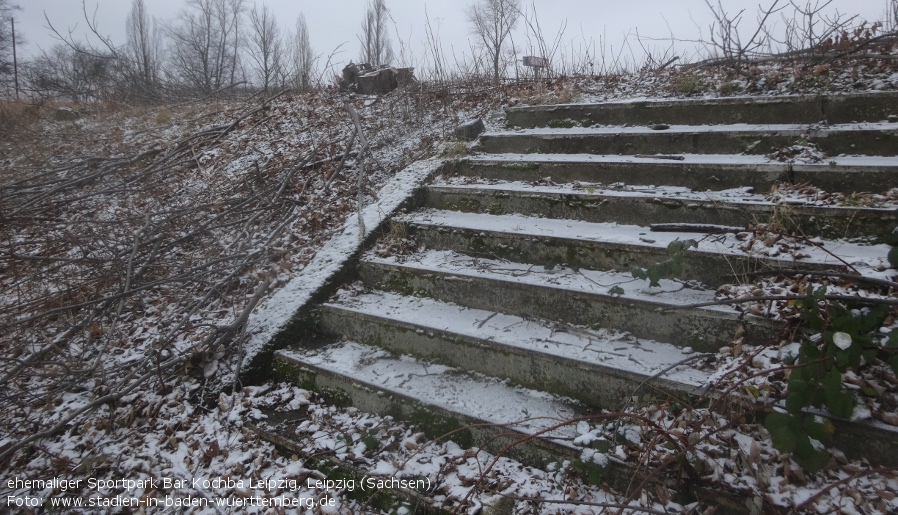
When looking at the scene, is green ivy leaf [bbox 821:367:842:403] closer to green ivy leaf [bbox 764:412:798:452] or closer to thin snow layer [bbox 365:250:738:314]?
green ivy leaf [bbox 764:412:798:452]

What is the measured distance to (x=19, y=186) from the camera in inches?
158

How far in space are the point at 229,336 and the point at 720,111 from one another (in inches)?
142

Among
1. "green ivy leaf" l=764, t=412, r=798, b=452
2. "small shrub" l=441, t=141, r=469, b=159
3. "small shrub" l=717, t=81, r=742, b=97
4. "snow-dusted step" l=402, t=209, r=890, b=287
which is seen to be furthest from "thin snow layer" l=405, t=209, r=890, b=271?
"small shrub" l=717, t=81, r=742, b=97

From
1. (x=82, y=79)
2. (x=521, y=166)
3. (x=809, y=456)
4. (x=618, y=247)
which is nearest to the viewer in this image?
(x=809, y=456)

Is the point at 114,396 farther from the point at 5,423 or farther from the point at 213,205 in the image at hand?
the point at 213,205

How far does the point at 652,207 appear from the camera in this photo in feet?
8.96

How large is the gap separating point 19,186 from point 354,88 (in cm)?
387

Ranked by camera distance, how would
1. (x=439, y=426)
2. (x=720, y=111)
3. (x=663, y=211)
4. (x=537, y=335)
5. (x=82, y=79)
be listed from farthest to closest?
1. (x=82, y=79)
2. (x=720, y=111)
3. (x=663, y=211)
4. (x=537, y=335)
5. (x=439, y=426)

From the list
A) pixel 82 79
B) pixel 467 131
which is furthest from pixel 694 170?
pixel 82 79

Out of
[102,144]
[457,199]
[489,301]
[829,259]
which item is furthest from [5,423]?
[102,144]

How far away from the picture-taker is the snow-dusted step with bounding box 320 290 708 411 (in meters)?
1.94

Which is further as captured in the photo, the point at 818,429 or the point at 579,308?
the point at 579,308

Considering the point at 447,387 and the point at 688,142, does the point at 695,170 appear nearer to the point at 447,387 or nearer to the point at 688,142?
the point at 688,142

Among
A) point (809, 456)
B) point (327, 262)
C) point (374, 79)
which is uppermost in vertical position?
point (374, 79)
